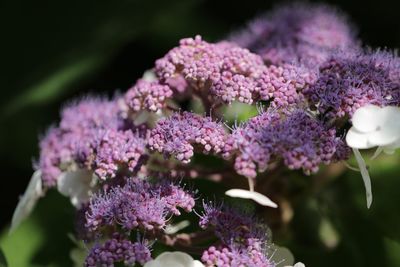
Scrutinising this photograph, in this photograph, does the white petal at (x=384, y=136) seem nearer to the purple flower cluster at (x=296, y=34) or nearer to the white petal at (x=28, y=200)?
the purple flower cluster at (x=296, y=34)

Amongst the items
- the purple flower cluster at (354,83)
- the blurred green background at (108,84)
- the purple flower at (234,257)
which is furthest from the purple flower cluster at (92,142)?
the purple flower cluster at (354,83)

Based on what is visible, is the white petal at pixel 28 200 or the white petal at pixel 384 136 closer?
the white petal at pixel 384 136

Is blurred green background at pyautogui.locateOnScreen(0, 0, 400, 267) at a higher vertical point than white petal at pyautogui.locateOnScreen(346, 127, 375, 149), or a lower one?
higher

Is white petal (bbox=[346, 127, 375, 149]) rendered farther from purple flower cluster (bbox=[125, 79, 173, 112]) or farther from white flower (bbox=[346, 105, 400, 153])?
purple flower cluster (bbox=[125, 79, 173, 112])

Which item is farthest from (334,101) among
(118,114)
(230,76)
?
(118,114)

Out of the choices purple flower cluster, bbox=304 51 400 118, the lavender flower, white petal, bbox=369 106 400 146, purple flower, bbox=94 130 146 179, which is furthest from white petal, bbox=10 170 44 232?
white petal, bbox=369 106 400 146

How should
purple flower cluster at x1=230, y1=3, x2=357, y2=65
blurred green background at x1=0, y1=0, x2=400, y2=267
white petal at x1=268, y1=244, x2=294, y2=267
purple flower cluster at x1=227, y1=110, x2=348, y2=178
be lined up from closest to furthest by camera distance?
purple flower cluster at x1=227, y1=110, x2=348, y2=178, white petal at x1=268, y1=244, x2=294, y2=267, purple flower cluster at x1=230, y1=3, x2=357, y2=65, blurred green background at x1=0, y1=0, x2=400, y2=267

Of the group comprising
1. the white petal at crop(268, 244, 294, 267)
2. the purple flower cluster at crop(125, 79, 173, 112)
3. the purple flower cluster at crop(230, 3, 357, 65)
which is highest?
the purple flower cluster at crop(230, 3, 357, 65)
